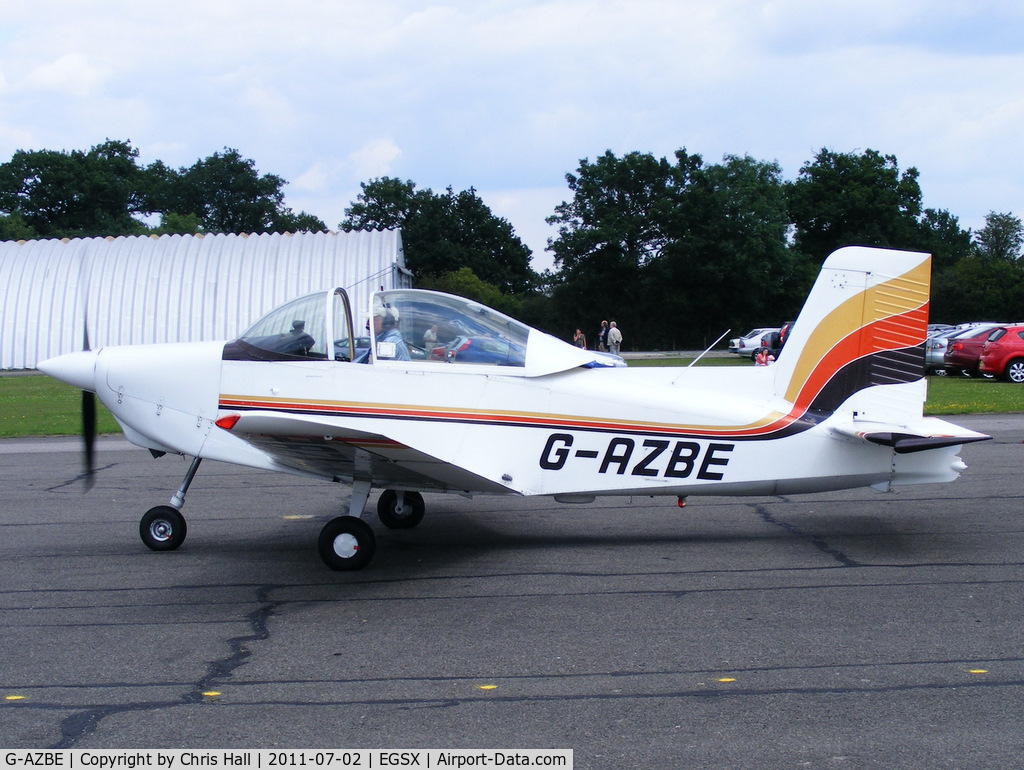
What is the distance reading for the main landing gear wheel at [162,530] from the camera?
25.0 feet

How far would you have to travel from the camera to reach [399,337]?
23.6 feet

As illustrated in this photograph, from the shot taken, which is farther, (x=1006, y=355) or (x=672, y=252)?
(x=672, y=252)

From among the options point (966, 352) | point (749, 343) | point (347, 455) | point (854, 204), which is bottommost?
point (347, 455)

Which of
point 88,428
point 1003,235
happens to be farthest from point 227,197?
point 88,428

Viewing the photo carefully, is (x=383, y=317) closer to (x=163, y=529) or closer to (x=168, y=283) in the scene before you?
(x=163, y=529)

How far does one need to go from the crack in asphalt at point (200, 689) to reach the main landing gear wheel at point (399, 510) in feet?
7.44

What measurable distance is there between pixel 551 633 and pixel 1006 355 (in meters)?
22.6

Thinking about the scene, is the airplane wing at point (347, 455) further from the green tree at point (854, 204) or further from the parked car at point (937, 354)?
the green tree at point (854, 204)

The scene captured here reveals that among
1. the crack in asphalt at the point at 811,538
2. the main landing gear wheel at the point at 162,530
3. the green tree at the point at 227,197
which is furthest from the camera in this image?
the green tree at the point at 227,197

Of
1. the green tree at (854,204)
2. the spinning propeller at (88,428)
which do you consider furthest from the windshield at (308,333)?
the green tree at (854,204)

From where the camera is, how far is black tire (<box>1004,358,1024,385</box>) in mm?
23953

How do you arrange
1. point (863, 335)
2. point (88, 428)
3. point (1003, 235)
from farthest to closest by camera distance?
point (1003, 235) → point (88, 428) → point (863, 335)

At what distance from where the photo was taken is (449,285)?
164ft

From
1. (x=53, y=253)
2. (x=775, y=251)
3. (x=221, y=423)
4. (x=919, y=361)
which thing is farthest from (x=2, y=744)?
(x=775, y=251)
